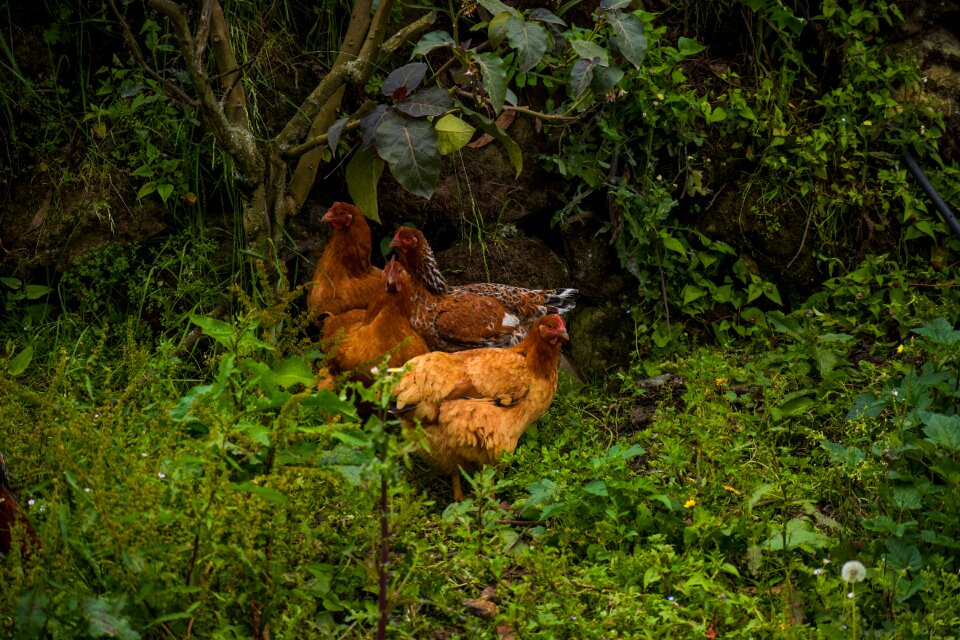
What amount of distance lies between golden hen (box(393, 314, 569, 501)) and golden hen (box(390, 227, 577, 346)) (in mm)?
566

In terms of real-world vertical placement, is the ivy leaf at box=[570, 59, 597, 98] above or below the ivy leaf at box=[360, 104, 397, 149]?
above

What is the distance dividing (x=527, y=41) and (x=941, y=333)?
77.5 inches

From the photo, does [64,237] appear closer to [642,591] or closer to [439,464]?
[439,464]

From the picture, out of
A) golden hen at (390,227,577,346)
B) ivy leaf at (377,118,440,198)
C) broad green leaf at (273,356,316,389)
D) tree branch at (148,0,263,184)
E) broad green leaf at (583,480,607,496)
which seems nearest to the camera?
broad green leaf at (273,356,316,389)

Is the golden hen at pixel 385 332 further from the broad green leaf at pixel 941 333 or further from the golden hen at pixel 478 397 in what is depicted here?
the broad green leaf at pixel 941 333

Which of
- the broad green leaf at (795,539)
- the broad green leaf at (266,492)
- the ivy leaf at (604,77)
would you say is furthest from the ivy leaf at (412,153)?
the broad green leaf at (795,539)

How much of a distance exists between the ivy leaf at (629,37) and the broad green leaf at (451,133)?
0.76 metres

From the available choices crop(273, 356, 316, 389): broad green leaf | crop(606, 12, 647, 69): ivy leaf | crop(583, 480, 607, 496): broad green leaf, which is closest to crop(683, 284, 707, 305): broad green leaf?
crop(606, 12, 647, 69): ivy leaf

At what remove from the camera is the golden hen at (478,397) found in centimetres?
392

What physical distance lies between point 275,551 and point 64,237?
3057 millimetres

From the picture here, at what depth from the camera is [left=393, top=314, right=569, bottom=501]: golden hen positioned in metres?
3.92

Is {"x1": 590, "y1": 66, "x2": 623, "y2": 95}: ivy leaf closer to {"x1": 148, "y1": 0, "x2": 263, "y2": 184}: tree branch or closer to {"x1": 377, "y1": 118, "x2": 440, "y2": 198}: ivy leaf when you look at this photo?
{"x1": 377, "y1": 118, "x2": 440, "y2": 198}: ivy leaf

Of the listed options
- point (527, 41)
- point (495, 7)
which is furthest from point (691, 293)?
point (495, 7)

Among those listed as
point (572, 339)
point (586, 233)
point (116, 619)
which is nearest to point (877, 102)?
point (586, 233)
